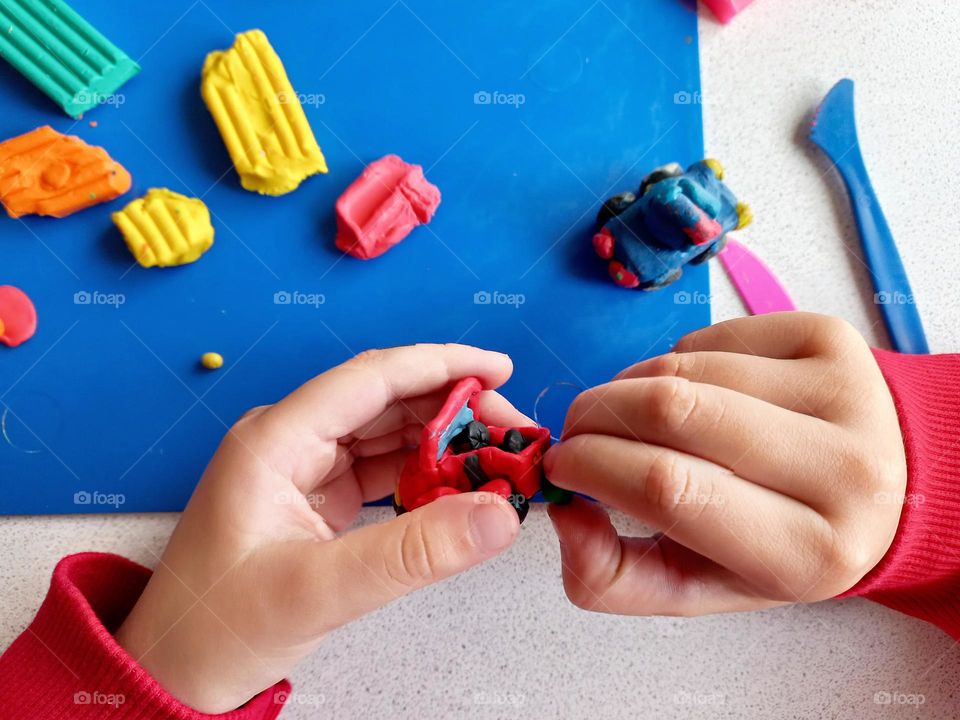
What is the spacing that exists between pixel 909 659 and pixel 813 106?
2.09 feet

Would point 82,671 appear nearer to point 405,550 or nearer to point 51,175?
point 405,550

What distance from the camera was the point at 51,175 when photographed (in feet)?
2.61

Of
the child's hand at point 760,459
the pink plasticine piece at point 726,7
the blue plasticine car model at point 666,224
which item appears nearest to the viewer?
the child's hand at point 760,459

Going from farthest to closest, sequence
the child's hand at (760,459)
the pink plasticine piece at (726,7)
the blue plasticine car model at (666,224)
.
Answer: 1. the pink plasticine piece at (726,7)
2. the blue plasticine car model at (666,224)
3. the child's hand at (760,459)

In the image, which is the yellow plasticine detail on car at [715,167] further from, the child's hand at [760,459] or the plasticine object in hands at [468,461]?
the plasticine object in hands at [468,461]

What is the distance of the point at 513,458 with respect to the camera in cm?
55

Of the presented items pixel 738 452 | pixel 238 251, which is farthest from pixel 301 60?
pixel 738 452

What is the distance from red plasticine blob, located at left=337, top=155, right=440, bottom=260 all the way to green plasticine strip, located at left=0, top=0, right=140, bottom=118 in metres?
0.32

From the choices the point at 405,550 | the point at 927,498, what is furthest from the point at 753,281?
the point at 405,550

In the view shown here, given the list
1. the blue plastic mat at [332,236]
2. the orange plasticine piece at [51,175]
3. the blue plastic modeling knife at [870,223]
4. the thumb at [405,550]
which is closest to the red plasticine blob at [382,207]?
the blue plastic mat at [332,236]

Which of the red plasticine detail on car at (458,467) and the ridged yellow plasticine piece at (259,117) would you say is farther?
the ridged yellow plasticine piece at (259,117)

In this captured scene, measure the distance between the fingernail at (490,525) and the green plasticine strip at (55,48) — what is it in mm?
689

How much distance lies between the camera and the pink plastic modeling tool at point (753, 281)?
0.82m

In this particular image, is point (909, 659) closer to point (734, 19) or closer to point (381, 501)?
point (381, 501)
